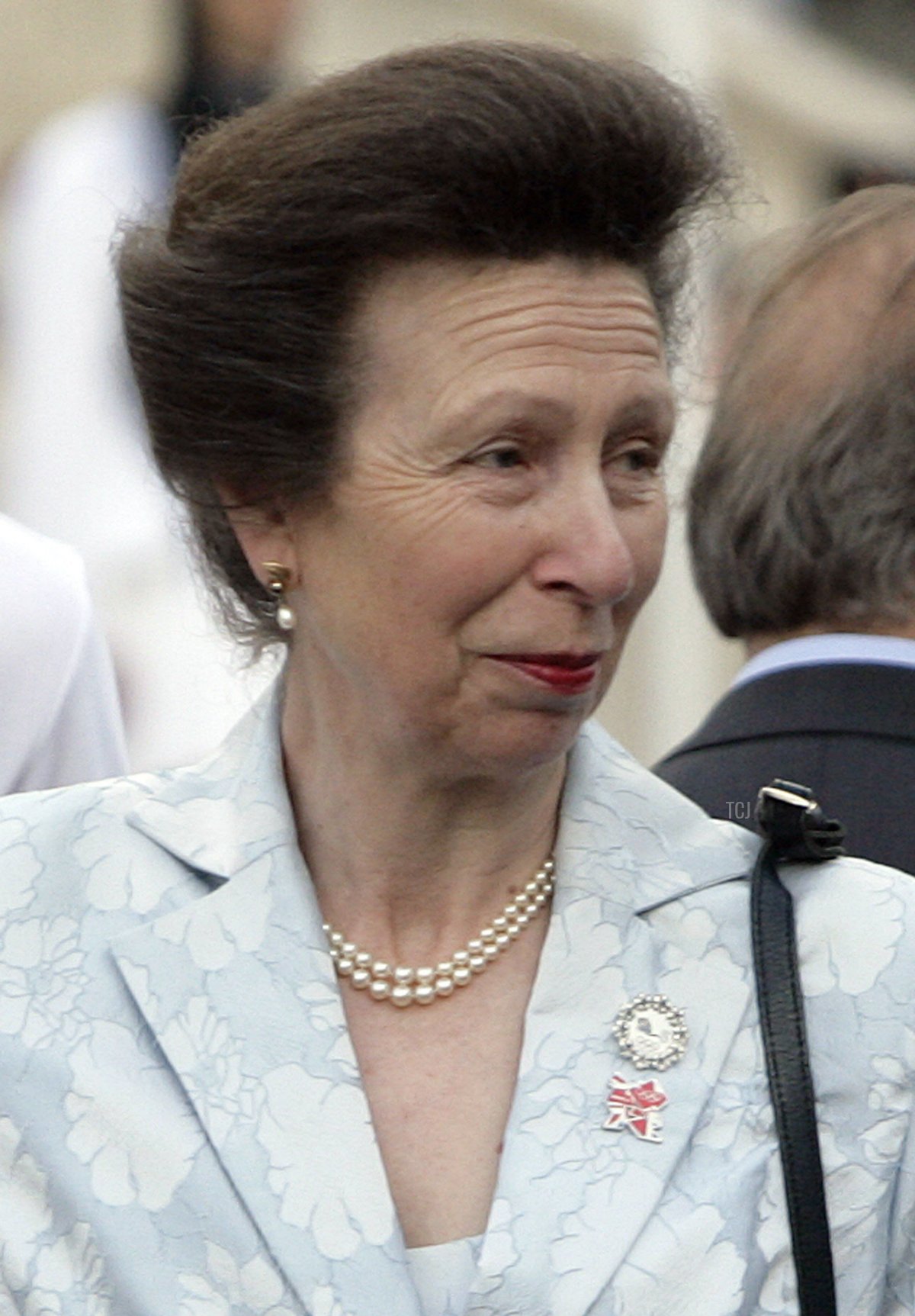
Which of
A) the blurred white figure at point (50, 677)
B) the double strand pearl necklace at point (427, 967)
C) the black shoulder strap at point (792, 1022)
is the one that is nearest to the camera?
the black shoulder strap at point (792, 1022)

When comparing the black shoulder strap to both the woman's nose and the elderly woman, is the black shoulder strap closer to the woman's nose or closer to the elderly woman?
the elderly woman

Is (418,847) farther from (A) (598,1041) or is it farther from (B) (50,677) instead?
(B) (50,677)

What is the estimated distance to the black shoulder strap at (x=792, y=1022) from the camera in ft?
8.72

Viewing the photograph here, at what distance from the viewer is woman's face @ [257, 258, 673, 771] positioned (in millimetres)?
2756

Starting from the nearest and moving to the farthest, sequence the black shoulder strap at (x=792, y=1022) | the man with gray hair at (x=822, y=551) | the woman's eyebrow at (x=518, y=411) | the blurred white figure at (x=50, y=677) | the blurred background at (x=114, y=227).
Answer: the black shoulder strap at (x=792, y=1022)
the woman's eyebrow at (x=518, y=411)
the man with gray hair at (x=822, y=551)
the blurred white figure at (x=50, y=677)
the blurred background at (x=114, y=227)

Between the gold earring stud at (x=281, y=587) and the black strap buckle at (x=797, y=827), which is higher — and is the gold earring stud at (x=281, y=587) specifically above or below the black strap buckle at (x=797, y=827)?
above

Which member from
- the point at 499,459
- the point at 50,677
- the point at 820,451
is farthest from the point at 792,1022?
the point at 50,677

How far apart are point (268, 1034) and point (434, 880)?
29 centimetres

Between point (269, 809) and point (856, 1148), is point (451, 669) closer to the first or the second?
point (269, 809)

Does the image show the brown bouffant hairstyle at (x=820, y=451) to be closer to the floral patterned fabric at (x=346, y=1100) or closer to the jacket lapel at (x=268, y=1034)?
the floral patterned fabric at (x=346, y=1100)

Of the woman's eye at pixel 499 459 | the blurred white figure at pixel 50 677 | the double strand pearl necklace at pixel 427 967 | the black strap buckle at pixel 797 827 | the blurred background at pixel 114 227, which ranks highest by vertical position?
the woman's eye at pixel 499 459

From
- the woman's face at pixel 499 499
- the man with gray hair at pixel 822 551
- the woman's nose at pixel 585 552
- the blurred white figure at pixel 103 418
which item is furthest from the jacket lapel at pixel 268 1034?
the blurred white figure at pixel 103 418

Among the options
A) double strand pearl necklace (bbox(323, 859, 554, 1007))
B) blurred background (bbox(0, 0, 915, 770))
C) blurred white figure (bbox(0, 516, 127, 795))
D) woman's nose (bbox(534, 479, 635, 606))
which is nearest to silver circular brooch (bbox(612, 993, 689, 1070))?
double strand pearl necklace (bbox(323, 859, 554, 1007))

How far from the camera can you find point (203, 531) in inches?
124
